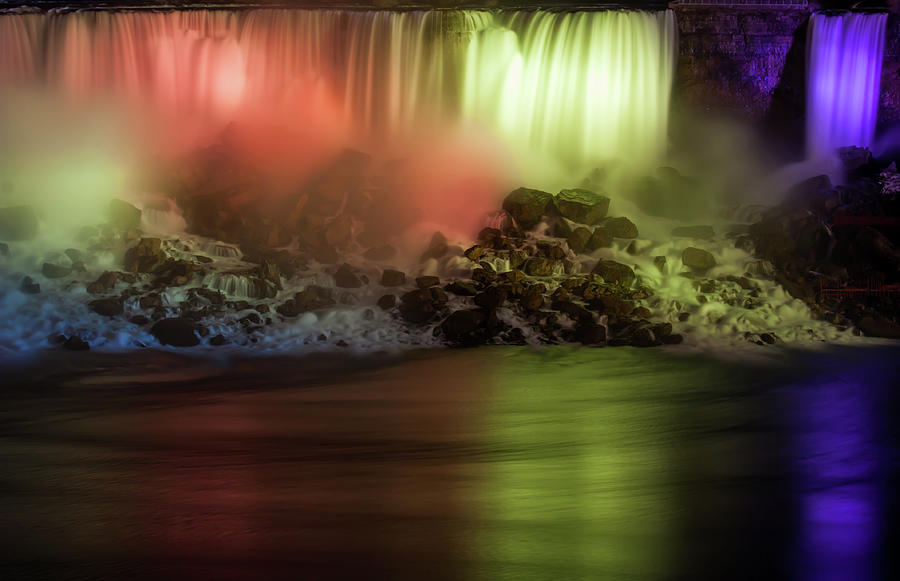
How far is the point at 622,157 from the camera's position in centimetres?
1766

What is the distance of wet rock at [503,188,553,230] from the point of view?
1466 centimetres

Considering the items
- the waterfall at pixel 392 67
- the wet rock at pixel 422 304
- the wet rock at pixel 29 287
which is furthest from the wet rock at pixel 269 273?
the waterfall at pixel 392 67

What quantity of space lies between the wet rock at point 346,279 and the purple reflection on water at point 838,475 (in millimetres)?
6215

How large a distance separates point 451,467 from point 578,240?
727 centimetres

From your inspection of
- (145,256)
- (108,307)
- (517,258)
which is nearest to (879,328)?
(517,258)

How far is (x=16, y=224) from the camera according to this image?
47.9 feet

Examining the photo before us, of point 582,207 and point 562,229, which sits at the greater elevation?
point 582,207

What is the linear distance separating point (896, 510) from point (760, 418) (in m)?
2.28

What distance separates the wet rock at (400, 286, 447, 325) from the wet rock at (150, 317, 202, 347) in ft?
8.87

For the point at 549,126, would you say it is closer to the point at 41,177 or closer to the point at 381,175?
the point at 381,175

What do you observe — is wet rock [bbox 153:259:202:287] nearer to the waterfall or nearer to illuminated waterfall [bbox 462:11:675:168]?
the waterfall

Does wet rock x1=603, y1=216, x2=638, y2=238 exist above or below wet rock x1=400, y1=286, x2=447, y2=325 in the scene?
above

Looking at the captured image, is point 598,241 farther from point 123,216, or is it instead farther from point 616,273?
point 123,216

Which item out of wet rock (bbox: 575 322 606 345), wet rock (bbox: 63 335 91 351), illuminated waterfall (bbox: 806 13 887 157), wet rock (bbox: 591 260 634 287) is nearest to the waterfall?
illuminated waterfall (bbox: 806 13 887 157)
